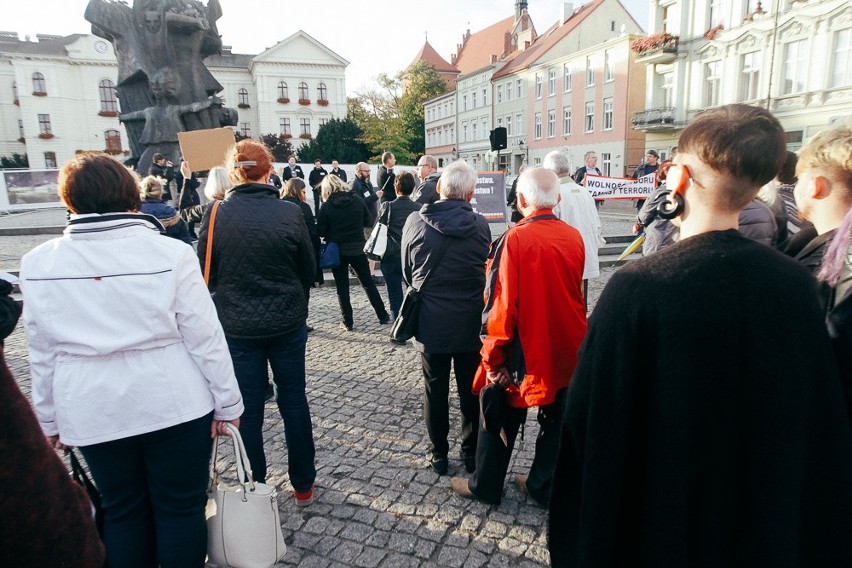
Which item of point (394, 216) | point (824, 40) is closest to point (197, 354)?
point (394, 216)

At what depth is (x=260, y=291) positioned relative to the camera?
3076 millimetres

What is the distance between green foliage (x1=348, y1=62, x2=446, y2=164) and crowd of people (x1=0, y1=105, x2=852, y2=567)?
178ft

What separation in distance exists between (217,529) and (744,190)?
2.28m

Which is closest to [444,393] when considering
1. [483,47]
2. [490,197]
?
[490,197]

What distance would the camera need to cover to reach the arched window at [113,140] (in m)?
51.6

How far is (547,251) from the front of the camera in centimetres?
286

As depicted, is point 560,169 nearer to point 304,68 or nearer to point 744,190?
point 744,190

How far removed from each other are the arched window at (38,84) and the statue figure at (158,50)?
156ft

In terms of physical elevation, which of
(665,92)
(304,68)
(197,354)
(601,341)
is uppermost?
(304,68)

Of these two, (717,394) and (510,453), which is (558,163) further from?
(717,394)

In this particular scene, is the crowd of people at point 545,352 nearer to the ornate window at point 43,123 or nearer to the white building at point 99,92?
the white building at point 99,92

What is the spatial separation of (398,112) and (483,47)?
731 inches

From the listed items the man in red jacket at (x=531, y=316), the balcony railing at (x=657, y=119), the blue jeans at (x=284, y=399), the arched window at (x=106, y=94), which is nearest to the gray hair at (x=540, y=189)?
the man in red jacket at (x=531, y=316)

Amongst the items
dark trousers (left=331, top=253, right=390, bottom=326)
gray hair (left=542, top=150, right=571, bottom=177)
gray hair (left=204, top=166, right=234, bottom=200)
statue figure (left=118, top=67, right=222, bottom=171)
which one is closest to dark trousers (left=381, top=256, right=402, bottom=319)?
dark trousers (left=331, top=253, right=390, bottom=326)
